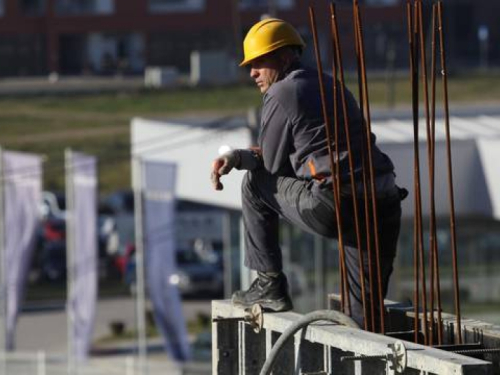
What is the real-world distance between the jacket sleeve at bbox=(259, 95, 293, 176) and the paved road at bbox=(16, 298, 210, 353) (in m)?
25.0

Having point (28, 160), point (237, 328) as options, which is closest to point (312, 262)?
point (28, 160)

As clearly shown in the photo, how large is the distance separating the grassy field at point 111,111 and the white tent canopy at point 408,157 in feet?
93.5

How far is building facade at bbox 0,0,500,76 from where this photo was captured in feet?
264

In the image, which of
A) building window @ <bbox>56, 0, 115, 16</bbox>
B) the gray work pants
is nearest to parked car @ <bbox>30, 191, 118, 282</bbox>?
building window @ <bbox>56, 0, 115, 16</bbox>

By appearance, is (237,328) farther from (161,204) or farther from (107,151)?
(107,151)

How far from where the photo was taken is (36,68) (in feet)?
268

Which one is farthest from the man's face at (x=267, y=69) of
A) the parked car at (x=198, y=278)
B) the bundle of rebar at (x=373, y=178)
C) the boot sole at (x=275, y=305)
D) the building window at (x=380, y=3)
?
the building window at (x=380, y=3)

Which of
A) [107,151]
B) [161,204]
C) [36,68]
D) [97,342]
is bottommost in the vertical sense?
[97,342]

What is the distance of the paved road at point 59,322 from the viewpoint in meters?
33.2

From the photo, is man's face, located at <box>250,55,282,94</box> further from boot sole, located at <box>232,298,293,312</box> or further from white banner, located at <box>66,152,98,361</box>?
white banner, located at <box>66,152,98,361</box>

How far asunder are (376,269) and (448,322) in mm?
463

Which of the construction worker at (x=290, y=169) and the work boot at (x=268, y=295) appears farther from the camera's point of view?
the work boot at (x=268, y=295)

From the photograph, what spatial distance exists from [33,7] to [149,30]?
22.2 feet

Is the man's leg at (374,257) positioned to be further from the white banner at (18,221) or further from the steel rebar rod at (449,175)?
the white banner at (18,221)
